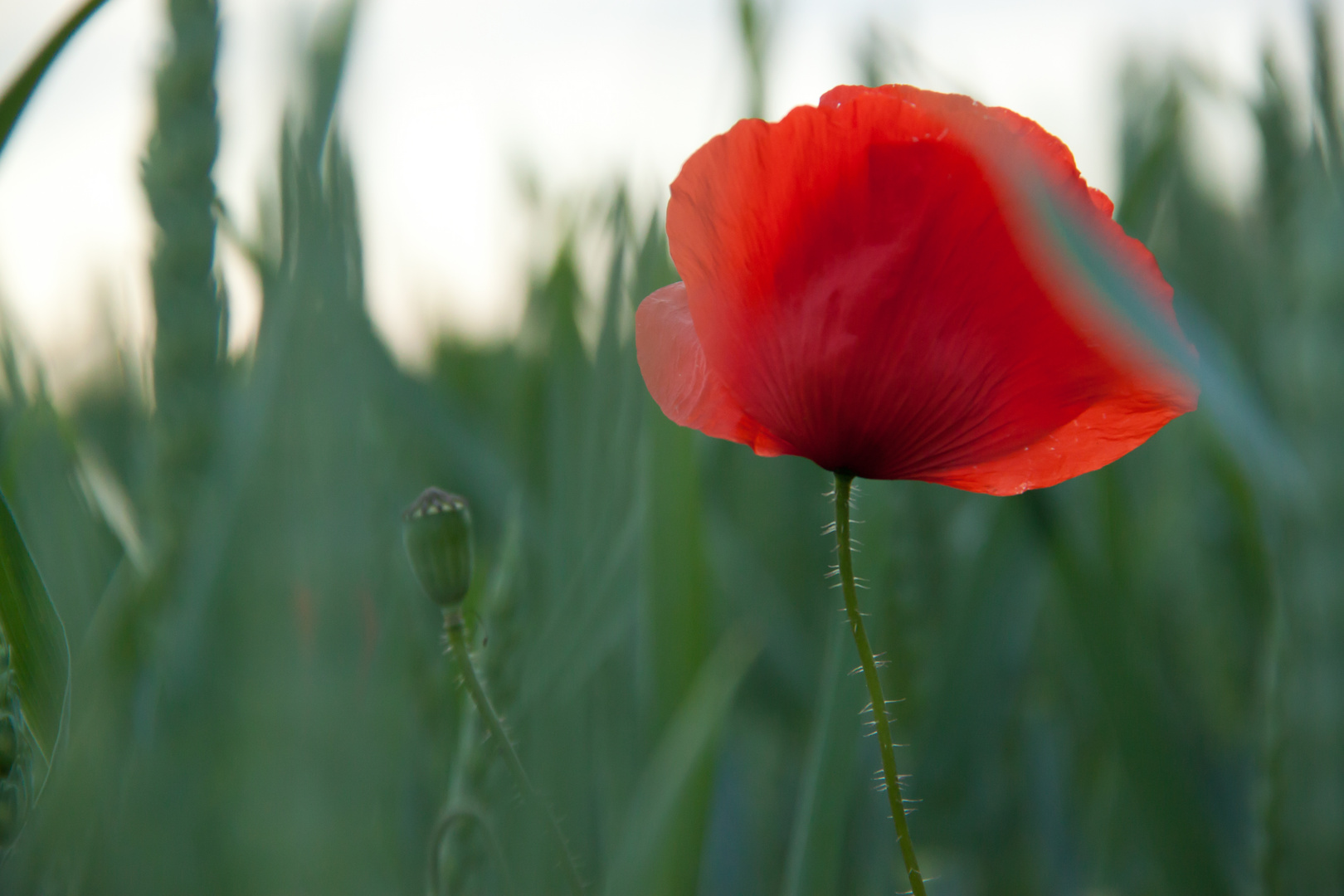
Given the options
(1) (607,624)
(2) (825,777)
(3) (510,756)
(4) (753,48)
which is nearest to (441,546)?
(3) (510,756)

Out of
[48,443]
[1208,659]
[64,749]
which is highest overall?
[48,443]

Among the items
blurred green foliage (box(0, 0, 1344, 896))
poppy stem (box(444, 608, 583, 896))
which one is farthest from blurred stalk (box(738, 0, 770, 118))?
poppy stem (box(444, 608, 583, 896))

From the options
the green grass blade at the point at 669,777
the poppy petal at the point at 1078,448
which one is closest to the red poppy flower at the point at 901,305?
the poppy petal at the point at 1078,448

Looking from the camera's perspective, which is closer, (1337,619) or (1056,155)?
(1056,155)

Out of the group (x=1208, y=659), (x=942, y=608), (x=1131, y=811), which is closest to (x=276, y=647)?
(x=1131, y=811)

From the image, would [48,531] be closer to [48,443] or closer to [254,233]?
[48,443]

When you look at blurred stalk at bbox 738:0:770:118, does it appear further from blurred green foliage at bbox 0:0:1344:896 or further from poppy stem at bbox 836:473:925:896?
poppy stem at bbox 836:473:925:896
